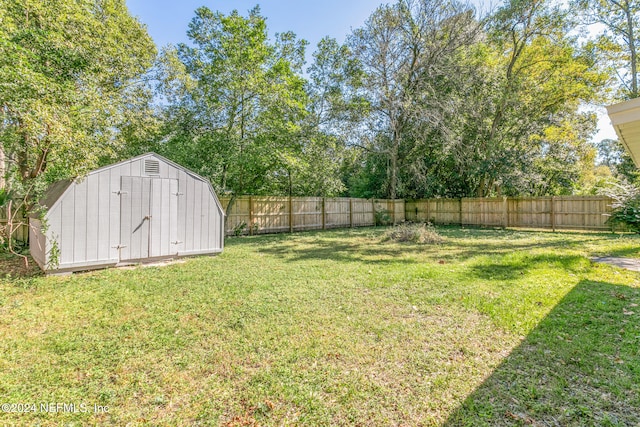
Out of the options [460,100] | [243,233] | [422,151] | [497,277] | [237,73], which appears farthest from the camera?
[422,151]

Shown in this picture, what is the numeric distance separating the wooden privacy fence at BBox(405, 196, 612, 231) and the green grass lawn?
913 cm

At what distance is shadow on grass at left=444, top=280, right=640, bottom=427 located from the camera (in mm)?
1790

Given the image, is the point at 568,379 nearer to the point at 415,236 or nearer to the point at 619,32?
the point at 415,236

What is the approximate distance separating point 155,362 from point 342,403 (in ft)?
5.38

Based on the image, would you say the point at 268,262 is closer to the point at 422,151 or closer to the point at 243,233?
the point at 243,233

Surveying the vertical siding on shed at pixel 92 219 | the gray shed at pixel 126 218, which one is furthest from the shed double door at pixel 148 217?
the vertical siding on shed at pixel 92 219

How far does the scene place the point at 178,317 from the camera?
3.34 metres

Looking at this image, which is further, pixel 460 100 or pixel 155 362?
pixel 460 100

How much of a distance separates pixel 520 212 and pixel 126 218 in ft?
51.3

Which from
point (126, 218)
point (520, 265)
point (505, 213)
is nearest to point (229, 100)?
point (126, 218)

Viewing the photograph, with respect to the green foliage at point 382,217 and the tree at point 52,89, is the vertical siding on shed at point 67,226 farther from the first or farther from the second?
the green foliage at point 382,217

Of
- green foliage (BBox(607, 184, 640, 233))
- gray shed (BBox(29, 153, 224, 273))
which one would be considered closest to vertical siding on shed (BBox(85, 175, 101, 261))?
gray shed (BBox(29, 153, 224, 273))

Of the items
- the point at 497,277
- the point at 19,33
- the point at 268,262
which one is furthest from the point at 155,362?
the point at 19,33

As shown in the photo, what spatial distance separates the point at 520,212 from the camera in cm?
1351
